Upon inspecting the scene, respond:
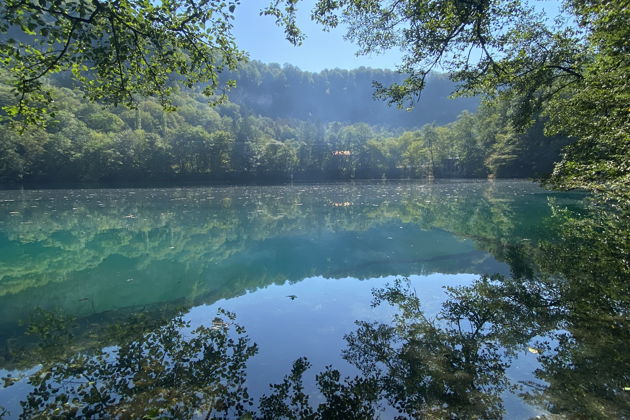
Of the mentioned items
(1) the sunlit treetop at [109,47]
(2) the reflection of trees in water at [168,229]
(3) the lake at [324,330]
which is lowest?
(2) the reflection of trees in water at [168,229]

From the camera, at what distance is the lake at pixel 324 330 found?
393 cm

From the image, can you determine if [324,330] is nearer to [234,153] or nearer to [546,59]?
[546,59]

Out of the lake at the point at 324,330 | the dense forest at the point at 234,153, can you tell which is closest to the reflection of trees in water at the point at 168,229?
the lake at the point at 324,330

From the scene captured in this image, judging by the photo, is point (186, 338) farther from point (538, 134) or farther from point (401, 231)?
point (538, 134)

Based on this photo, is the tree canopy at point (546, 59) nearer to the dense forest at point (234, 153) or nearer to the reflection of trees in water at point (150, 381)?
the reflection of trees in water at point (150, 381)

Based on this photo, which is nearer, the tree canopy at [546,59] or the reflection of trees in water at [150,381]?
the reflection of trees in water at [150,381]

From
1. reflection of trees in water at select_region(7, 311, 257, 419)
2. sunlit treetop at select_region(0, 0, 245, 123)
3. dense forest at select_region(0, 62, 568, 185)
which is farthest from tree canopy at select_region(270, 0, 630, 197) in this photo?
dense forest at select_region(0, 62, 568, 185)

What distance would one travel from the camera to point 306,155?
255 ft

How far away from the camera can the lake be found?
3928mm

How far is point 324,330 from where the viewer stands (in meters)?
6.11

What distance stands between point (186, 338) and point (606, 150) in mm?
14022

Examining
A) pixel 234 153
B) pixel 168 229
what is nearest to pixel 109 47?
pixel 168 229

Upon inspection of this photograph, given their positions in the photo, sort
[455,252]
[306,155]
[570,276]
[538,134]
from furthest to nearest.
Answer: [306,155] < [538,134] < [455,252] < [570,276]

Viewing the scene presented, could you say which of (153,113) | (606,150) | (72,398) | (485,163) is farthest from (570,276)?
(153,113)
